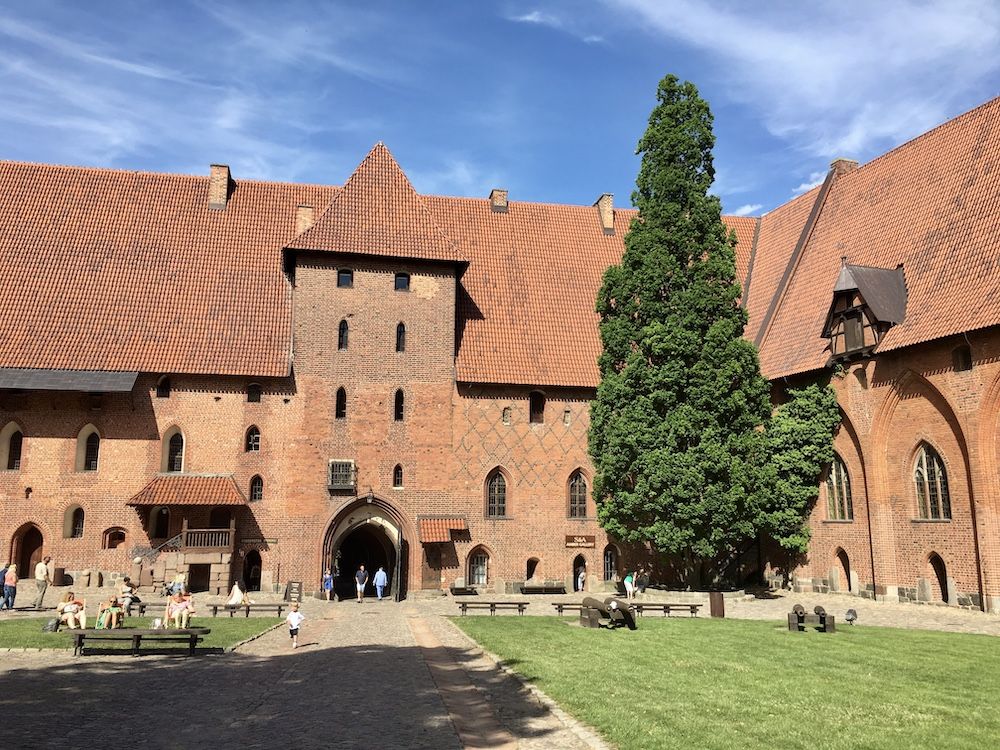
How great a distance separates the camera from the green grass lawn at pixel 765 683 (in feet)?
30.8

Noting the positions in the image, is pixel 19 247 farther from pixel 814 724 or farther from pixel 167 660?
pixel 814 724

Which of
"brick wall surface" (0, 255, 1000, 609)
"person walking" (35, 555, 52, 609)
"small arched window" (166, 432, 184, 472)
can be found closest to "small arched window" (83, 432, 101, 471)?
"brick wall surface" (0, 255, 1000, 609)

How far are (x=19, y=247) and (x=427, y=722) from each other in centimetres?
2790

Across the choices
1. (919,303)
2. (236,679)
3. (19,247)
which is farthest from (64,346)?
(919,303)

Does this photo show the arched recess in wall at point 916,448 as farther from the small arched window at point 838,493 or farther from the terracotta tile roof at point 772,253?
the terracotta tile roof at point 772,253

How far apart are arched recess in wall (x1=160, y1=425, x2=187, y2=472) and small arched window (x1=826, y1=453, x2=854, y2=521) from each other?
22.9m

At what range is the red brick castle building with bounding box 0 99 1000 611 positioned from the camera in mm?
25719

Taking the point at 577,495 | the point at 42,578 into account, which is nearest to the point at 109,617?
the point at 42,578

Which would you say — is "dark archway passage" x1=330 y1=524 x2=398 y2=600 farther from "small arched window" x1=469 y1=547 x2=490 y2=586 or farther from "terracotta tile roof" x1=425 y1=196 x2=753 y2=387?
"terracotta tile roof" x1=425 y1=196 x2=753 y2=387

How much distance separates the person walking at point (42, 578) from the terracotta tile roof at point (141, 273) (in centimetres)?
658

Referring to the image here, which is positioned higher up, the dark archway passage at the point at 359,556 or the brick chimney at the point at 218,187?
the brick chimney at the point at 218,187

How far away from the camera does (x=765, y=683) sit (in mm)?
12320

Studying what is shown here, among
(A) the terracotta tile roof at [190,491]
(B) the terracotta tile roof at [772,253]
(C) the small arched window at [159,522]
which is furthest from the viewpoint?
(B) the terracotta tile roof at [772,253]

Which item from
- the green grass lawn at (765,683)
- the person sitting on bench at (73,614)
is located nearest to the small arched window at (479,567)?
the green grass lawn at (765,683)
